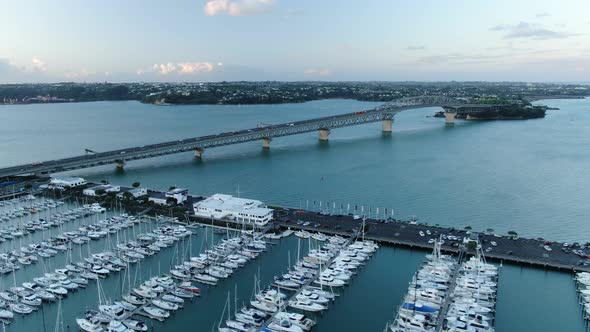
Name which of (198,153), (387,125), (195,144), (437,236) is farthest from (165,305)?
(387,125)

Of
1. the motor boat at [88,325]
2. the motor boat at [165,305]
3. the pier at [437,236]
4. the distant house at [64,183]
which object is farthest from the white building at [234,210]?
the distant house at [64,183]

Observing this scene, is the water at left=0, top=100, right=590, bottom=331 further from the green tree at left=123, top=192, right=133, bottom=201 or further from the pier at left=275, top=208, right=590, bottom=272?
the green tree at left=123, top=192, right=133, bottom=201

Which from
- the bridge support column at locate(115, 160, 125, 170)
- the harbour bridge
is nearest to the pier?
the bridge support column at locate(115, 160, 125, 170)

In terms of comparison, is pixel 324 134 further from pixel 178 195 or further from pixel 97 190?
pixel 97 190

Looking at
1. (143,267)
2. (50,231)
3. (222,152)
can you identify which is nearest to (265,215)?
(143,267)

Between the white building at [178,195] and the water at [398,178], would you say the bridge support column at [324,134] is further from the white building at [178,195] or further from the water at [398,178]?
the white building at [178,195]

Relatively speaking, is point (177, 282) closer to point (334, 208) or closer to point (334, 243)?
point (334, 243)
